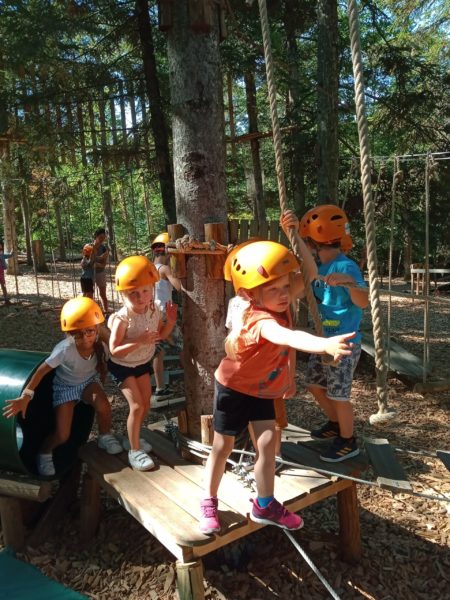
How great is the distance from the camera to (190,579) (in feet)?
7.50

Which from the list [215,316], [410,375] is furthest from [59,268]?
[215,316]

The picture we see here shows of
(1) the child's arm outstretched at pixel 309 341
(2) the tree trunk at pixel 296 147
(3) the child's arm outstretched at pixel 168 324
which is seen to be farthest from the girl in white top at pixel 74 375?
(2) the tree trunk at pixel 296 147

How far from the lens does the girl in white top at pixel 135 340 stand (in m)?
3.04

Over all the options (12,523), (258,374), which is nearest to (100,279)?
(12,523)

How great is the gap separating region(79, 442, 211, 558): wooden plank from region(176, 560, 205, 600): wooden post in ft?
0.21

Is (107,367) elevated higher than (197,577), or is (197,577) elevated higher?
(107,367)

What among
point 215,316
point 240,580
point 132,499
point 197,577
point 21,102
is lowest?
point 240,580

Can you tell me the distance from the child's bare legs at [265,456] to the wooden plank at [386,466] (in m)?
0.55

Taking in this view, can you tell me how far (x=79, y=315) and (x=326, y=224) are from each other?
1598mm

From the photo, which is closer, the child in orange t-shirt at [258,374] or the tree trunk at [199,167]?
the child in orange t-shirt at [258,374]

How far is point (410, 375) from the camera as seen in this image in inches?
240

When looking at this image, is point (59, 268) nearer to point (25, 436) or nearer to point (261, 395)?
point (25, 436)

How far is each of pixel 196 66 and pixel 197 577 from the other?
266 cm

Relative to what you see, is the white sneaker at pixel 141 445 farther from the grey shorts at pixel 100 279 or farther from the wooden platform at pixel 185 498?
the grey shorts at pixel 100 279
